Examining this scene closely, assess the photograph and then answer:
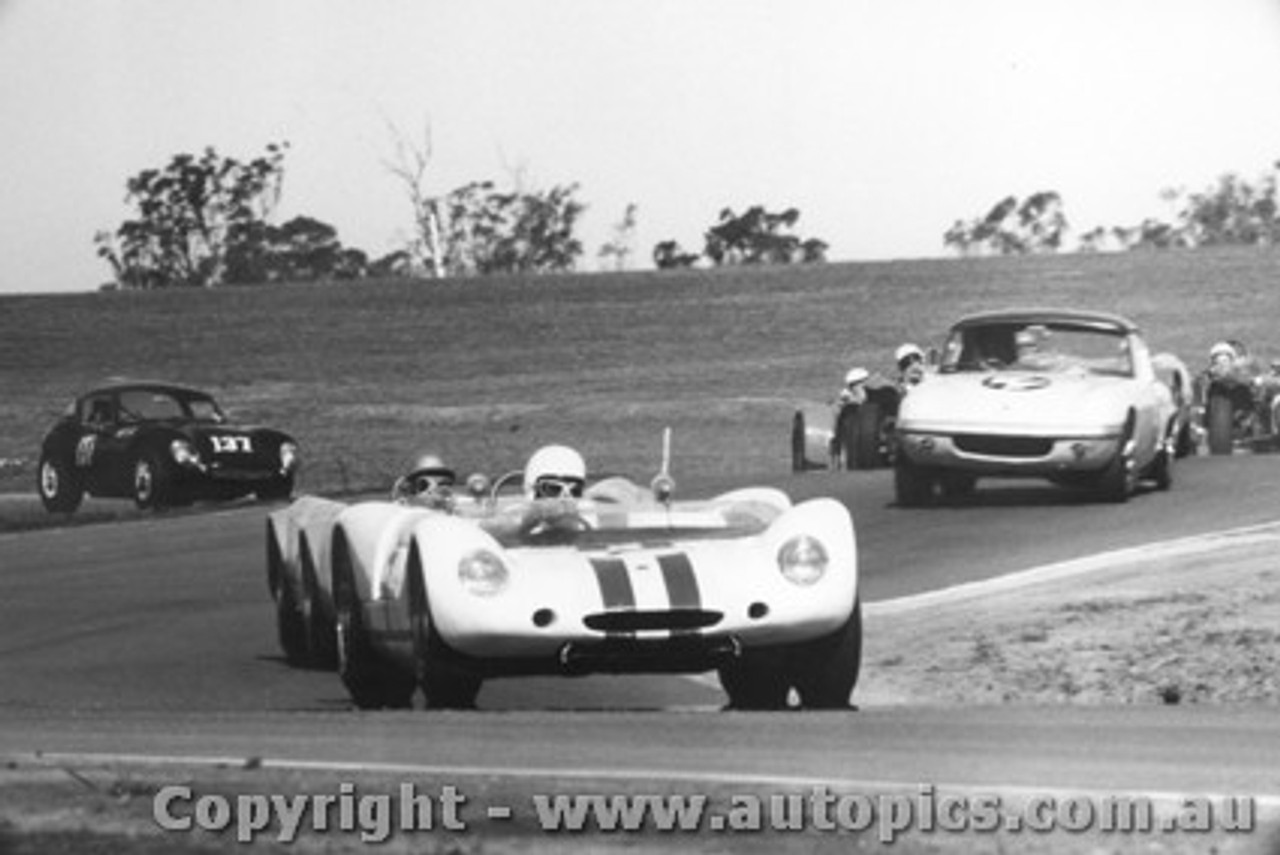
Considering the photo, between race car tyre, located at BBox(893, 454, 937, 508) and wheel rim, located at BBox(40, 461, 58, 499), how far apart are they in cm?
1011

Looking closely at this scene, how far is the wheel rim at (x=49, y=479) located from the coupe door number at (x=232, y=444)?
1873 mm

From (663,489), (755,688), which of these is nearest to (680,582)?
(663,489)

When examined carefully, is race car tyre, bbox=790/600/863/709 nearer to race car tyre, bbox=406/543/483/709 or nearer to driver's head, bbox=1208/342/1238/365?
race car tyre, bbox=406/543/483/709

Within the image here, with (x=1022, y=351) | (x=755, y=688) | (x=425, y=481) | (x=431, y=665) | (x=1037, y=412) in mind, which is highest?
(x=425, y=481)

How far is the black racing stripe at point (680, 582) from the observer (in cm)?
1091

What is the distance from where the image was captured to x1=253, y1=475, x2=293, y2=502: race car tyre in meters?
27.6

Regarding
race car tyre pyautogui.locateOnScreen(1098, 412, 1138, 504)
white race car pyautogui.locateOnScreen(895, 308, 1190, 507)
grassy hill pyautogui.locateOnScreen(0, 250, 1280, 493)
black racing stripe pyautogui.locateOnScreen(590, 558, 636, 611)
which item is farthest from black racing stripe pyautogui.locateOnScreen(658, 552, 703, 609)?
grassy hill pyautogui.locateOnScreen(0, 250, 1280, 493)

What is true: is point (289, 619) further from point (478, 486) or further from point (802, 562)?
point (802, 562)

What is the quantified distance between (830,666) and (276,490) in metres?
16.9

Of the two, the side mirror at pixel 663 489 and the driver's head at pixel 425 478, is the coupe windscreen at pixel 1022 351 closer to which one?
the driver's head at pixel 425 478

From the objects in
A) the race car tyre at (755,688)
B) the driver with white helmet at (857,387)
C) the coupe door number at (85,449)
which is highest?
the race car tyre at (755,688)

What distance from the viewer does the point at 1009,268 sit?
4756cm

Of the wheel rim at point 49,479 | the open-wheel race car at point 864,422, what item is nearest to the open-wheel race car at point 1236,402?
the open-wheel race car at point 864,422

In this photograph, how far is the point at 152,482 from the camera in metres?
27.3
